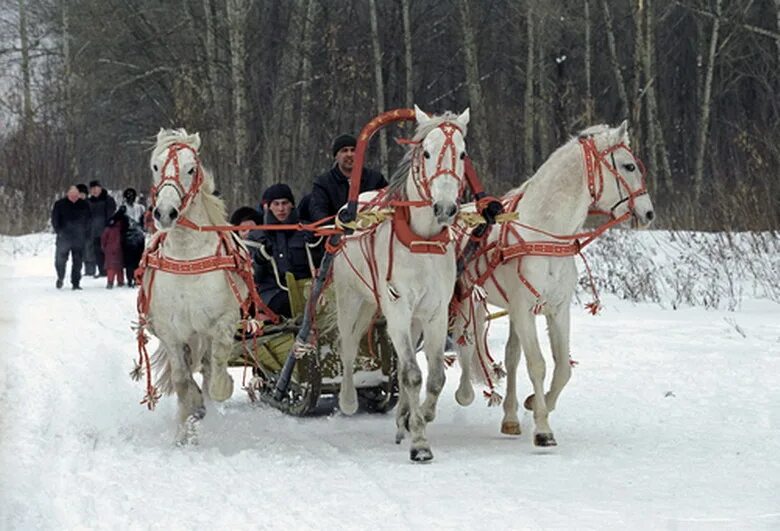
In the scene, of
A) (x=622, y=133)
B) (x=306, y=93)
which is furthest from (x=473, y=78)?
(x=622, y=133)

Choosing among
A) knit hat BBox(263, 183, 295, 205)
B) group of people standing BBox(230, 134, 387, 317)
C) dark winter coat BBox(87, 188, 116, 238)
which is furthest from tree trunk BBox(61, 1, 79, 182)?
group of people standing BBox(230, 134, 387, 317)

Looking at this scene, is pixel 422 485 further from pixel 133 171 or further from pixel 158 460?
pixel 133 171

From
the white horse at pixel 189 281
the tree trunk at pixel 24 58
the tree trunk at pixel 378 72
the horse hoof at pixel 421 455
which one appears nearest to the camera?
the horse hoof at pixel 421 455

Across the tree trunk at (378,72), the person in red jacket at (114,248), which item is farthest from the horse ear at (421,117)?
the tree trunk at (378,72)

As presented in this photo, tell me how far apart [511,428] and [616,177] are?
1.83 metres

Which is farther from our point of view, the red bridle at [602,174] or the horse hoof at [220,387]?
the horse hoof at [220,387]

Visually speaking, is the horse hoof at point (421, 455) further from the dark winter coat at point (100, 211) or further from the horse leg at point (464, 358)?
the dark winter coat at point (100, 211)

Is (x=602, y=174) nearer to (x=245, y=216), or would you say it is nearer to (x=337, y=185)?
(x=337, y=185)

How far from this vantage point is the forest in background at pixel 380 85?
2347cm

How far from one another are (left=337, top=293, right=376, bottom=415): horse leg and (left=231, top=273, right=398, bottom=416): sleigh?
15cm

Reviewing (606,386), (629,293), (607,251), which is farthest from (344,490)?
(607,251)

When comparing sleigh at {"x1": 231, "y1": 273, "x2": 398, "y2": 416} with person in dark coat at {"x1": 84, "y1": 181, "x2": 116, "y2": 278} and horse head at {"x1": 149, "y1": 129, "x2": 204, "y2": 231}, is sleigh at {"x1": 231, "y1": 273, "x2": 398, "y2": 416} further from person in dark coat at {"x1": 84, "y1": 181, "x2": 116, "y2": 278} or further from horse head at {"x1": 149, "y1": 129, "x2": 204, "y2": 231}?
person in dark coat at {"x1": 84, "y1": 181, "x2": 116, "y2": 278}

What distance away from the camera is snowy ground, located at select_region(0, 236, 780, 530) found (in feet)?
18.6

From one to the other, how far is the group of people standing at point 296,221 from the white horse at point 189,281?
1295mm
